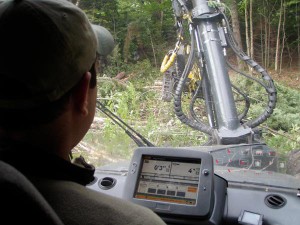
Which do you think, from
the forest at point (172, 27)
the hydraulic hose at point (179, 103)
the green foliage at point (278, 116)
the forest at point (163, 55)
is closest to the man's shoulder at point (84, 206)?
the forest at point (163, 55)

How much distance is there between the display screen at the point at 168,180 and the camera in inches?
69.5

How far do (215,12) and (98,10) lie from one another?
2.65 ft

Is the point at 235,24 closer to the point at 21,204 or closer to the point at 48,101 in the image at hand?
the point at 48,101

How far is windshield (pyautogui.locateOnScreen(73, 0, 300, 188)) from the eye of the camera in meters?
2.31

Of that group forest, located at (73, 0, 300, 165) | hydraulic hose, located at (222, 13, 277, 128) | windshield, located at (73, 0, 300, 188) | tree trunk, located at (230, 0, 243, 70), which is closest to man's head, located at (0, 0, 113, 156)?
windshield, located at (73, 0, 300, 188)

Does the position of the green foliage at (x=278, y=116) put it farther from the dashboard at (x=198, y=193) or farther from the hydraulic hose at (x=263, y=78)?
the dashboard at (x=198, y=193)

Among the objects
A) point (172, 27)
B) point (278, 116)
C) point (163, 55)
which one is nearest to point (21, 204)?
point (278, 116)

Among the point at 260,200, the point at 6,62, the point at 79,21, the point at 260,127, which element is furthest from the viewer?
the point at 260,127

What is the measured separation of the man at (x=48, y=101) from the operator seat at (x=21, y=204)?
141 mm

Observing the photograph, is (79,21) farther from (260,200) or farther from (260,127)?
(260,127)

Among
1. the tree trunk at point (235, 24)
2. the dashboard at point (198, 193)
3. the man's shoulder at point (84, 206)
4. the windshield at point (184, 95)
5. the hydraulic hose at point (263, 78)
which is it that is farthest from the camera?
the tree trunk at point (235, 24)

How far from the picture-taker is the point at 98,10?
3.02 m

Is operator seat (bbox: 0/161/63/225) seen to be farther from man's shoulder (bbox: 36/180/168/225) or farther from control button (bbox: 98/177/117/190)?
control button (bbox: 98/177/117/190)

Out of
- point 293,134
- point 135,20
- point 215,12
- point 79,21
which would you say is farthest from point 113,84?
point 79,21
